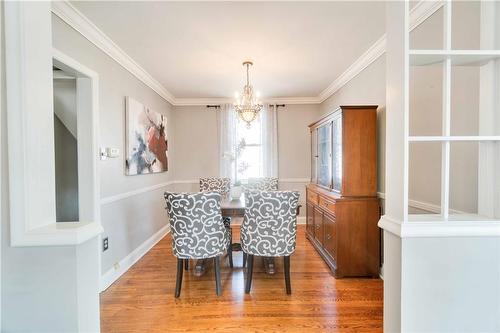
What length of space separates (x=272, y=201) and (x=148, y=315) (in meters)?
1.44

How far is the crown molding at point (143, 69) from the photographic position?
1984mm

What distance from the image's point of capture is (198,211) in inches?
88.1

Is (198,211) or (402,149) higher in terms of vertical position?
(402,149)

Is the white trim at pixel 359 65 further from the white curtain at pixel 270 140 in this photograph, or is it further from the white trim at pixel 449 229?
the white trim at pixel 449 229

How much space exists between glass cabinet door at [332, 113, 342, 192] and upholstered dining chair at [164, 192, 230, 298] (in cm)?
146

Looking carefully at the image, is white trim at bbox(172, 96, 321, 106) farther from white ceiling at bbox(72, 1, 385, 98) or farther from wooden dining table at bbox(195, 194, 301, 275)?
wooden dining table at bbox(195, 194, 301, 275)

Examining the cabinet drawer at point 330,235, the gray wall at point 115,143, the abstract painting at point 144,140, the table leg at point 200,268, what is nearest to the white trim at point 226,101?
the abstract painting at point 144,140

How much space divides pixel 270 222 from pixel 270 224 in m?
0.02

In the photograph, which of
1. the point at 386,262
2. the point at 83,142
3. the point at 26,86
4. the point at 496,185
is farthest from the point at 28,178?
the point at 496,185

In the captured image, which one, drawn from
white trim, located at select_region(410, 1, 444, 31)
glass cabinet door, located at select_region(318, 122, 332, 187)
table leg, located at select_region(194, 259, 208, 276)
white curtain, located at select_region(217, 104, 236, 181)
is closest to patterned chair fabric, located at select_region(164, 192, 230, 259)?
table leg, located at select_region(194, 259, 208, 276)

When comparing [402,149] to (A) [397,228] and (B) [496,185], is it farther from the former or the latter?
(B) [496,185]

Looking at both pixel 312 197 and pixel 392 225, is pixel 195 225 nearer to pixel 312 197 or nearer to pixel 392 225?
pixel 392 225

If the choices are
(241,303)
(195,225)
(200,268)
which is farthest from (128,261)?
(241,303)

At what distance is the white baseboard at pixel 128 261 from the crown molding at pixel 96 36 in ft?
7.63
